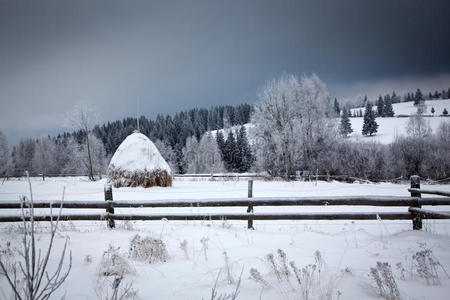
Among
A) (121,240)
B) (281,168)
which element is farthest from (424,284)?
(281,168)

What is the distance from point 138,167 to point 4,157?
41.6m

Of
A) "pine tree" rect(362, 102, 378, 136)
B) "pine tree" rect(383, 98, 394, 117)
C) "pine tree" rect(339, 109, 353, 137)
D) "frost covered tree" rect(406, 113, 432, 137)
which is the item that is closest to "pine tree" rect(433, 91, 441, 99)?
"pine tree" rect(383, 98, 394, 117)

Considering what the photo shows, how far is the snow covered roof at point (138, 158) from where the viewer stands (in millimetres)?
16164

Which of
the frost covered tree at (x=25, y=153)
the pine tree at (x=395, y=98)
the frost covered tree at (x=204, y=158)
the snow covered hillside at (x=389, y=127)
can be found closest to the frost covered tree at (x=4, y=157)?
the frost covered tree at (x=25, y=153)

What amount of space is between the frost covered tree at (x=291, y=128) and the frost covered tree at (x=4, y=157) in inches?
1647

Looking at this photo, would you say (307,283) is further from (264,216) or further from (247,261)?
(264,216)

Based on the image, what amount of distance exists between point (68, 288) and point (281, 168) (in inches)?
949

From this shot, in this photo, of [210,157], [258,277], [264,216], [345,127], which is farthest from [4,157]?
[258,277]

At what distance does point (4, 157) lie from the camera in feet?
144

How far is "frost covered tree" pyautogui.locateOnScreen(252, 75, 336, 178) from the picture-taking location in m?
25.7

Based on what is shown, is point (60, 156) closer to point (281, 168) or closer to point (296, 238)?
point (281, 168)

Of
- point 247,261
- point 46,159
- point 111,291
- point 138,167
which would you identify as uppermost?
point 46,159

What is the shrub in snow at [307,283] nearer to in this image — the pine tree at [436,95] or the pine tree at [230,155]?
the pine tree at [230,155]

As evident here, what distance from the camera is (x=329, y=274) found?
3.44 metres
